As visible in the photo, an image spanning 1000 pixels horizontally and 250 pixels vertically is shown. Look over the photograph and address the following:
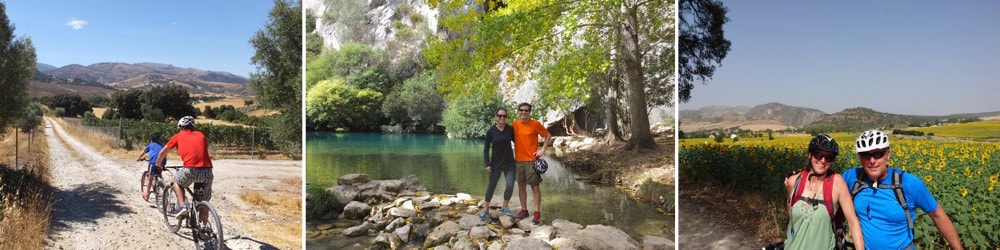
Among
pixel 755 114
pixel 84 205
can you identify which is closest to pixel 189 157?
pixel 84 205

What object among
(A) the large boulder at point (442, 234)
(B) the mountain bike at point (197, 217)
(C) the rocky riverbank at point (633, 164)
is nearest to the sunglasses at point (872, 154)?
(C) the rocky riverbank at point (633, 164)

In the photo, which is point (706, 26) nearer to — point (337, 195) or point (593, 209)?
point (593, 209)

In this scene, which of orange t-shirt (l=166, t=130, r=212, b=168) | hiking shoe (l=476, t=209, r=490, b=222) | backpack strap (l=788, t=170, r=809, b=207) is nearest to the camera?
backpack strap (l=788, t=170, r=809, b=207)

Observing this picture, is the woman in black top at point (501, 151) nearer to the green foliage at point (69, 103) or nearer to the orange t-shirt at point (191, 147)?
the orange t-shirt at point (191, 147)

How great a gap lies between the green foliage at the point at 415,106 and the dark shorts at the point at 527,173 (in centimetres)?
83

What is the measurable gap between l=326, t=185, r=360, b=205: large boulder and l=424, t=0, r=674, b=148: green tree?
3.88 feet

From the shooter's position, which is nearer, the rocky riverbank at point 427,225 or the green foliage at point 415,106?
the rocky riverbank at point 427,225

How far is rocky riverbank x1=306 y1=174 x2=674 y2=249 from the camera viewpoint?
193 inches

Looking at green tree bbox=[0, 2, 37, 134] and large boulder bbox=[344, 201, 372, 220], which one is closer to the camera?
green tree bbox=[0, 2, 37, 134]

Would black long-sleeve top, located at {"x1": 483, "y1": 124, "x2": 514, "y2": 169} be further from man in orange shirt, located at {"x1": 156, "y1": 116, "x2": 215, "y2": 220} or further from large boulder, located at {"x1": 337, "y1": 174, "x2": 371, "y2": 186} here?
man in orange shirt, located at {"x1": 156, "y1": 116, "x2": 215, "y2": 220}

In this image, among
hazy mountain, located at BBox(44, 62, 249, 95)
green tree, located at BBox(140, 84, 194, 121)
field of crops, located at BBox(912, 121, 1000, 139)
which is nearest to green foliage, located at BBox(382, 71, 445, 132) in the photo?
hazy mountain, located at BBox(44, 62, 249, 95)

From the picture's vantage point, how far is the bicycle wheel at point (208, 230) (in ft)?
14.6

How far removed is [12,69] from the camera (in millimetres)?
4785

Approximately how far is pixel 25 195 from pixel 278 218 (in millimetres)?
1974
